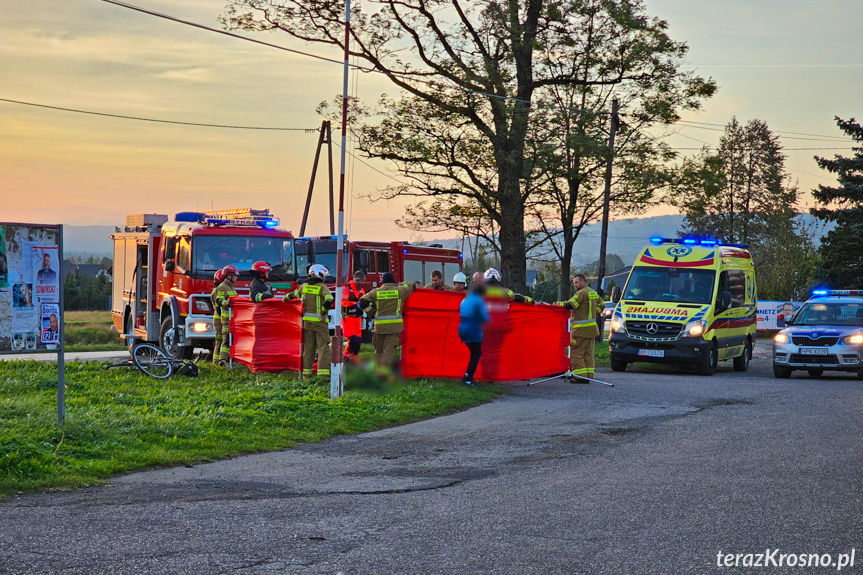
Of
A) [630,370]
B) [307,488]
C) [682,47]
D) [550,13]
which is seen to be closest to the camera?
[307,488]

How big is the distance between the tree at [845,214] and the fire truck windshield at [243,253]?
1358 inches

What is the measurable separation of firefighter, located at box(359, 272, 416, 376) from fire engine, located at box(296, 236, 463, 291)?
486 inches

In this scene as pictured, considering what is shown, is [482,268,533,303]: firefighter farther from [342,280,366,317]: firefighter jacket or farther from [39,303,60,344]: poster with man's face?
[39,303,60,344]: poster with man's face

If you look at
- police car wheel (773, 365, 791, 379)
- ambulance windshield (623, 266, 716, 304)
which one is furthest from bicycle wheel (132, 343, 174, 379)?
police car wheel (773, 365, 791, 379)

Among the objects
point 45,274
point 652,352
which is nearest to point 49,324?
point 45,274

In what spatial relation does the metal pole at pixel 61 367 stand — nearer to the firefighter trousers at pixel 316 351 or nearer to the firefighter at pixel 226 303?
the firefighter trousers at pixel 316 351

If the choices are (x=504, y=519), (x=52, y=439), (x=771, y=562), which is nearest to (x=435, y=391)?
(x=52, y=439)

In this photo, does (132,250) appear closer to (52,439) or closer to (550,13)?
(52,439)

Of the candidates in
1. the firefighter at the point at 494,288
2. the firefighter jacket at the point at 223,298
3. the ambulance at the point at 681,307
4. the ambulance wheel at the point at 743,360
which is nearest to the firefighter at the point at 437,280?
the firefighter at the point at 494,288

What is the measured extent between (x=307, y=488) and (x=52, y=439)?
3.04m

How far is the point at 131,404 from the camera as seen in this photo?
42.4 ft

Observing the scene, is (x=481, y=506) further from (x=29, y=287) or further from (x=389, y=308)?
(x=389, y=308)

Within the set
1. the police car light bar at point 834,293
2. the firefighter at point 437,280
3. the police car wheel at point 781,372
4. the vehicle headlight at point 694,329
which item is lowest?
the police car wheel at point 781,372

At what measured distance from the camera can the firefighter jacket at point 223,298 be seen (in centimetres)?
1719
